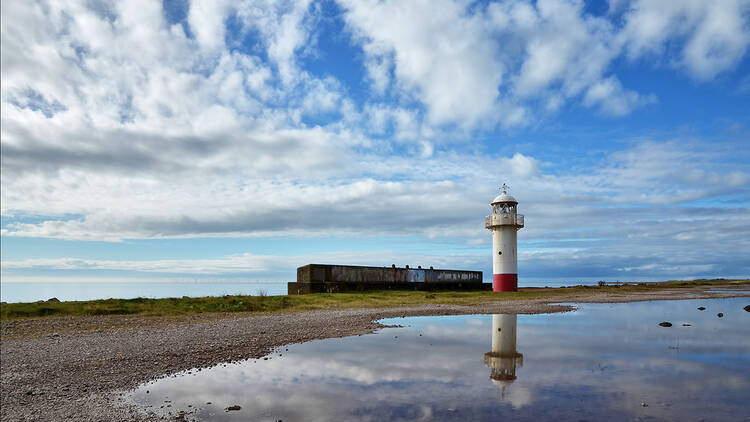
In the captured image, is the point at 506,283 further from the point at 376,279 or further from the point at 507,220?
the point at 376,279

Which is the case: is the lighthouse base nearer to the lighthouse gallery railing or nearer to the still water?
the lighthouse gallery railing

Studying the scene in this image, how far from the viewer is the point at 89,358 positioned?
40.3ft

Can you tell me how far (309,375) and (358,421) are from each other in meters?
3.21

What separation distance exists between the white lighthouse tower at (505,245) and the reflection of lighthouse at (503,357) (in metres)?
26.4

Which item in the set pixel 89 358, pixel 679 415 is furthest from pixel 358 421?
pixel 89 358

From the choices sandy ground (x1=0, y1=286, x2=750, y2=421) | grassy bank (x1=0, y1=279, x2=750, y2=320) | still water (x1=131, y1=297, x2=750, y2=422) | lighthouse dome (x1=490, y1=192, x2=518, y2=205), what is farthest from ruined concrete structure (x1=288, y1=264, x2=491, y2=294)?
still water (x1=131, y1=297, x2=750, y2=422)

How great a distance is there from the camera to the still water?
25.3ft

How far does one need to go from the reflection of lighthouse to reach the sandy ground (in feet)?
16.6

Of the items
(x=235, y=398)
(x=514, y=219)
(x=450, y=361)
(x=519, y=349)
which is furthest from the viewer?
(x=514, y=219)

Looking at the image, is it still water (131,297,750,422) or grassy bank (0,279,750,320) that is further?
grassy bank (0,279,750,320)

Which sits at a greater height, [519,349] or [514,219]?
[514,219]

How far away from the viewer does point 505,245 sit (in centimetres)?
4412

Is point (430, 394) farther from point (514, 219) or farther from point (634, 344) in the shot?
point (514, 219)

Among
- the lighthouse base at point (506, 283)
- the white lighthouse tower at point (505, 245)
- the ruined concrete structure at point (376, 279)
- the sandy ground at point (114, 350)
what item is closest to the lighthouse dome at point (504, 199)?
the white lighthouse tower at point (505, 245)
